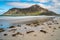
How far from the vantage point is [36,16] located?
2.18 m

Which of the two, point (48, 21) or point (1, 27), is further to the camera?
point (48, 21)

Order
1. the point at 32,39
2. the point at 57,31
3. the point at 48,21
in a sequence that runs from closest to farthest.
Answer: the point at 32,39, the point at 57,31, the point at 48,21

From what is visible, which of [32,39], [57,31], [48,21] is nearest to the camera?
[32,39]

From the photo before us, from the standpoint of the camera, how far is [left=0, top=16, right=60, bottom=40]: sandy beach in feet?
6.55

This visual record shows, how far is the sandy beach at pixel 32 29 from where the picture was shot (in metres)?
2.00

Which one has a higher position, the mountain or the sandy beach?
the mountain

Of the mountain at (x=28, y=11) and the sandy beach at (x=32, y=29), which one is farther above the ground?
the mountain at (x=28, y=11)

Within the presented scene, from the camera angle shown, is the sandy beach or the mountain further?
the mountain

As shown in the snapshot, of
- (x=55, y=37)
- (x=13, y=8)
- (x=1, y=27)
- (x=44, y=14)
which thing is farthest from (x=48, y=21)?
(x=1, y=27)

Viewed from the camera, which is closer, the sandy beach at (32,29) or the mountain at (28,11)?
the sandy beach at (32,29)

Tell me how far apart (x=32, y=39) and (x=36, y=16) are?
1.56ft

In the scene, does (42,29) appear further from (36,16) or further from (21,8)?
(21,8)

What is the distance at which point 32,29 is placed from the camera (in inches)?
82.7

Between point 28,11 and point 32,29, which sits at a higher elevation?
point 28,11
